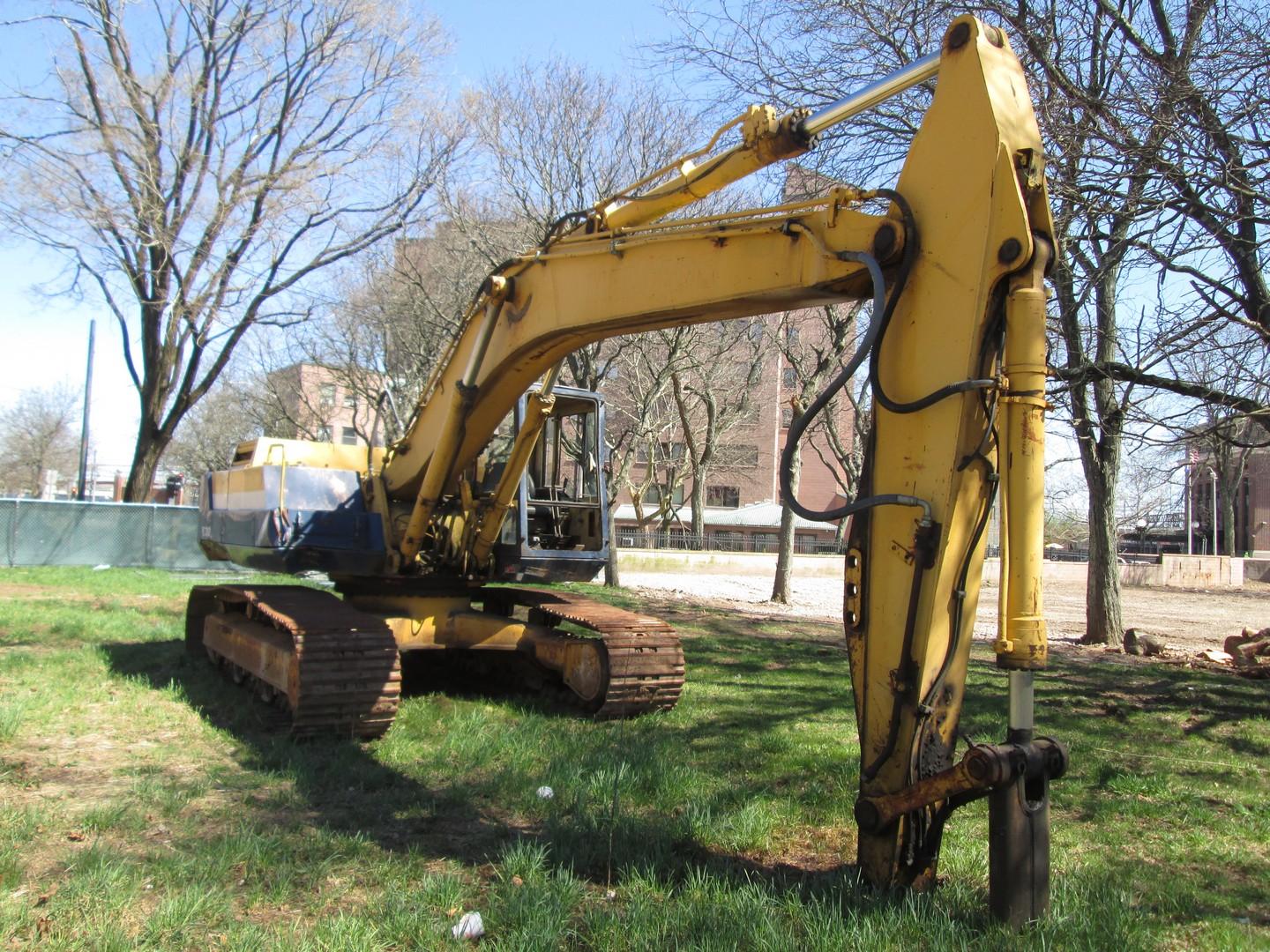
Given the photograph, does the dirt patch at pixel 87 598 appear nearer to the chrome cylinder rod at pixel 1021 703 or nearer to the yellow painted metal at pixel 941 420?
the yellow painted metal at pixel 941 420

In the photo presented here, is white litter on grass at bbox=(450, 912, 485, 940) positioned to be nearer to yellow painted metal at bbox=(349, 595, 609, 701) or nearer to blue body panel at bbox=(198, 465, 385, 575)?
yellow painted metal at bbox=(349, 595, 609, 701)

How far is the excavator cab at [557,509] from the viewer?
8258mm

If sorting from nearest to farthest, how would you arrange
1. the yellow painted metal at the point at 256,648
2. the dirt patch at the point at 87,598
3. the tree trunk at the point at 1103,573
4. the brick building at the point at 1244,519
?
1. the yellow painted metal at the point at 256,648
2. the tree trunk at the point at 1103,573
3. the dirt patch at the point at 87,598
4. the brick building at the point at 1244,519

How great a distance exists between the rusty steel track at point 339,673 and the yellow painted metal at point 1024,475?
4.21 meters

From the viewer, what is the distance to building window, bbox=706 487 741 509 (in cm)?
6178

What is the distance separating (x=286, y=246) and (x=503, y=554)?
16.8 m

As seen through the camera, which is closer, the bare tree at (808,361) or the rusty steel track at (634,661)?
the rusty steel track at (634,661)

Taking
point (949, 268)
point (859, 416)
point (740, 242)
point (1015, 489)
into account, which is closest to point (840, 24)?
point (740, 242)

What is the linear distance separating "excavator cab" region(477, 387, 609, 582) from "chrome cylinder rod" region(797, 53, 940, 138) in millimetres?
3572

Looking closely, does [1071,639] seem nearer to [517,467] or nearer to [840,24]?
[840,24]

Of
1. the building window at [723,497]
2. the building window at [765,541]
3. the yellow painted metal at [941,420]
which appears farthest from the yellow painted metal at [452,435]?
the building window at [723,497]

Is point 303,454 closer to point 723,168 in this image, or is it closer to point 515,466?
point 515,466

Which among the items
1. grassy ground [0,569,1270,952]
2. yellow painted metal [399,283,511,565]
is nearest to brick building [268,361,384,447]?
yellow painted metal [399,283,511,565]

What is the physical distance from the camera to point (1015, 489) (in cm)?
389
